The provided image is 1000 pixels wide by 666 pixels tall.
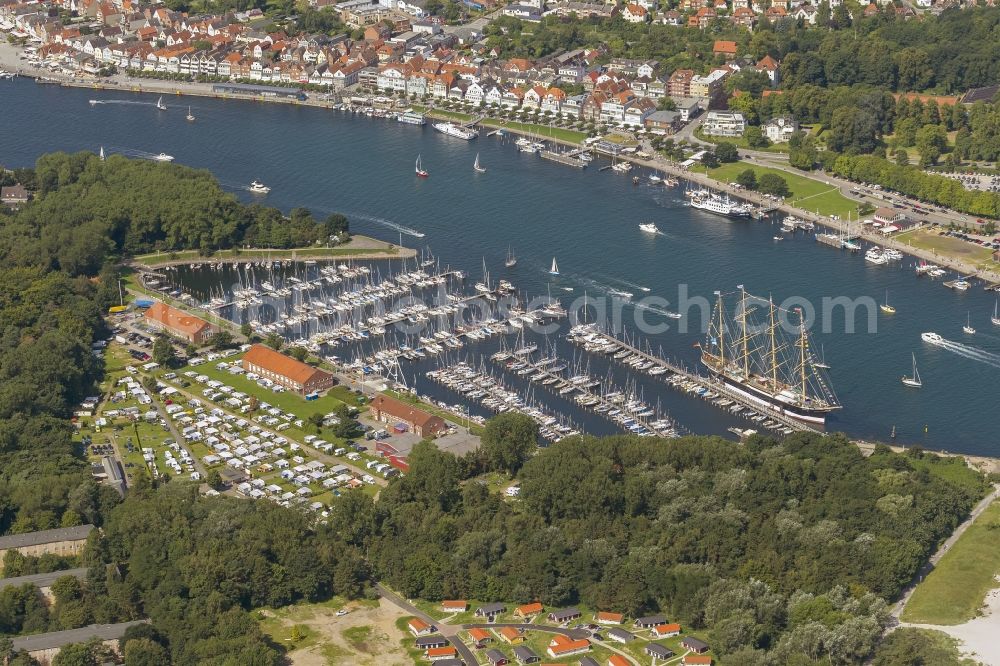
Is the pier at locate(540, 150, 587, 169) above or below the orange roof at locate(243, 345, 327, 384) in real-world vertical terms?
above

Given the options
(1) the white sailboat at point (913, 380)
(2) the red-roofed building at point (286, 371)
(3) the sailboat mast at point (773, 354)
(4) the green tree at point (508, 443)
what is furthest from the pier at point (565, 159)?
(4) the green tree at point (508, 443)

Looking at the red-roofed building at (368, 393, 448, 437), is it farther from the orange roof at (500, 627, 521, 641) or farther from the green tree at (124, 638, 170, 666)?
the green tree at (124, 638, 170, 666)

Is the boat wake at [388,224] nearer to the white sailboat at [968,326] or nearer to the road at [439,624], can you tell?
the white sailboat at [968,326]

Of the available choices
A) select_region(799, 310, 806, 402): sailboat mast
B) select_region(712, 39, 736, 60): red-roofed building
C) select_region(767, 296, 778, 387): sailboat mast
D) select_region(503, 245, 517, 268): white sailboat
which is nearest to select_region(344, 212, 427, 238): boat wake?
select_region(503, 245, 517, 268): white sailboat

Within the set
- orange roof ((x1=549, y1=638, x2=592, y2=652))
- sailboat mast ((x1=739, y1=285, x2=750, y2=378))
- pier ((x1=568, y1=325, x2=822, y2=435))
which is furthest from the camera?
sailboat mast ((x1=739, y1=285, x2=750, y2=378))

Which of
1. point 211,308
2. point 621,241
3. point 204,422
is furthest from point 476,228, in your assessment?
point 204,422

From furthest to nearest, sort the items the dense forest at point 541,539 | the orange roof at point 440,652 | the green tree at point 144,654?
the dense forest at point 541,539 < the orange roof at point 440,652 < the green tree at point 144,654
